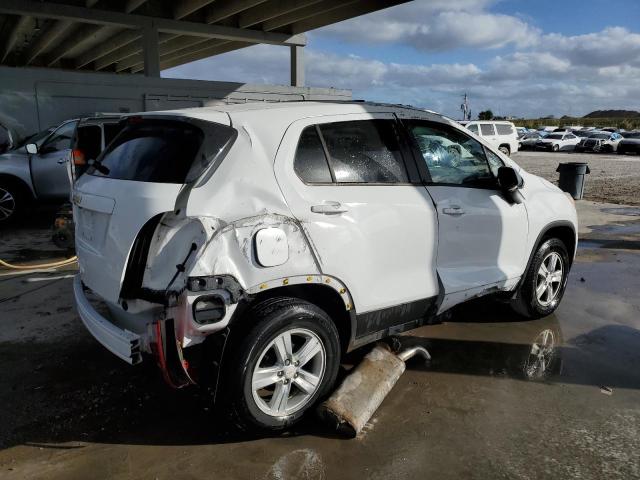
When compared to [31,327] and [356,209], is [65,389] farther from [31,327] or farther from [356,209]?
[356,209]

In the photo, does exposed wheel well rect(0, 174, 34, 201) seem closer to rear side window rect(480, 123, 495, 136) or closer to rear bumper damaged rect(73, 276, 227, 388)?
rear bumper damaged rect(73, 276, 227, 388)

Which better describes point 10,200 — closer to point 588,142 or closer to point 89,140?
point 89,140

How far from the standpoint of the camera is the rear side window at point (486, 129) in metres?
24.5

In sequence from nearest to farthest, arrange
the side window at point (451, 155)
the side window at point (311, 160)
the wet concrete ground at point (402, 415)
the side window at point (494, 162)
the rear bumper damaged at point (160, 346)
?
the rear bumper damaged at point (160, 346)
the wet concrete ground at point (402, 415)
the side window at point (311, 160)
the side window at point (451, 155)
the side window at point (494, 162)

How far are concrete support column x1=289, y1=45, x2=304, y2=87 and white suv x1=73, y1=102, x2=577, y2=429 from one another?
741 inches

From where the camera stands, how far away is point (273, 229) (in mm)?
2811

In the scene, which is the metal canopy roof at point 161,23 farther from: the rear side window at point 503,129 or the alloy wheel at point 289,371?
the alloy wheel at point 289,371

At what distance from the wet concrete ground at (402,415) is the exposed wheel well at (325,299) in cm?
58

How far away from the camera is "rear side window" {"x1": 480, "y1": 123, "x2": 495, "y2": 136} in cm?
2452

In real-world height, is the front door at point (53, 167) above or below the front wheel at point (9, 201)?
above

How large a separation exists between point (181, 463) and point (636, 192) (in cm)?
1545

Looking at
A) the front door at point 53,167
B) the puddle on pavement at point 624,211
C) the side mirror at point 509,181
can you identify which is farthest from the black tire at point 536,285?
the front door at point 53,167

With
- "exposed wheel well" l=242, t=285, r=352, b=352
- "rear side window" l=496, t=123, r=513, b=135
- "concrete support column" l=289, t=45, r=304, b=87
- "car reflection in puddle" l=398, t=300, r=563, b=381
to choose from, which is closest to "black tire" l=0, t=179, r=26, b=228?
"car reflection in puddle" l=398, t=300, r=563, b=381

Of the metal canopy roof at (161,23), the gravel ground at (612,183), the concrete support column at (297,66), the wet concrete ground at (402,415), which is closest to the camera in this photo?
the wet concrete ground at (402,415)
